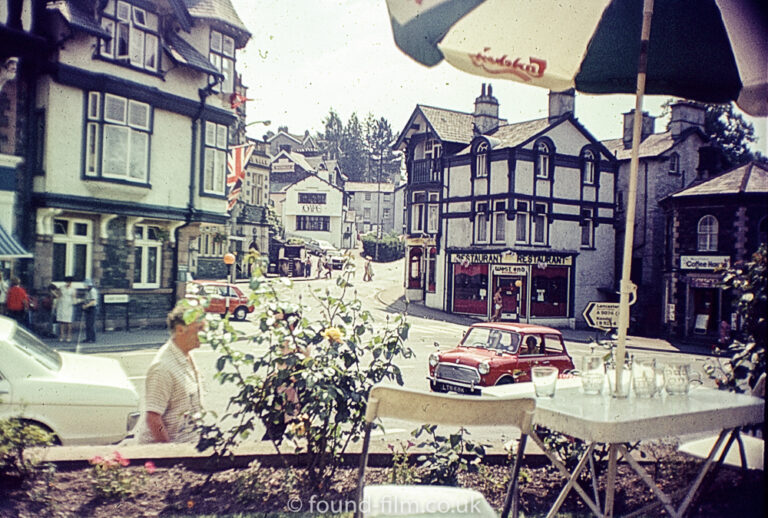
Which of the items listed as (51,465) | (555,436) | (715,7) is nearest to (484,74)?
(715,7)

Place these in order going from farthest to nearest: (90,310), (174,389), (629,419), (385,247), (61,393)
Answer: (385,247) → (90,310) → (61,393) → (174,389) → (629,419)

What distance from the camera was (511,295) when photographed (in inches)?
216

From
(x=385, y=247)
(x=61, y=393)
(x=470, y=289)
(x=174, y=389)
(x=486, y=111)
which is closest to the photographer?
(x=174, y=389)

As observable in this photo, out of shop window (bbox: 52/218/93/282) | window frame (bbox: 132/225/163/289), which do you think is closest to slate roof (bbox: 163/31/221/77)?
window frame (bbox: 132/225/163/289)

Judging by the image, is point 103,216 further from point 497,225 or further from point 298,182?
point 497,225

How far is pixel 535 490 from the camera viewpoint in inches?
187

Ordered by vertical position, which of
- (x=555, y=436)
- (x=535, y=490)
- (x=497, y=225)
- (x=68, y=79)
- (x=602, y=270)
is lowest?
(x=535, y=490)

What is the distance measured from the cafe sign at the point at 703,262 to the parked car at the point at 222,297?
3717mm

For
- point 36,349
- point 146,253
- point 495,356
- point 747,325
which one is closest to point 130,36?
point 146,253

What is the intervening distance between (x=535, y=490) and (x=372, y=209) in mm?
2471

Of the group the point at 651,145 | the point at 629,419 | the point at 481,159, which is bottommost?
the point at 629,419

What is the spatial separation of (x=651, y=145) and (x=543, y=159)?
1009 mm

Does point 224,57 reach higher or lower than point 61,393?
higher

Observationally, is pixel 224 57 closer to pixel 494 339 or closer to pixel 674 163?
pixel 494 339
